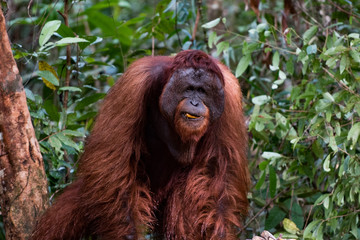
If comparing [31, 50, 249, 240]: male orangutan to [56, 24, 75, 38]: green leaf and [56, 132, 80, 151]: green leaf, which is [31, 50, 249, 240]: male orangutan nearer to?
[56, 132, 80, 151]: green leaf

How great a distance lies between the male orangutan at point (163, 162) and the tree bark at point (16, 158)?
121mm

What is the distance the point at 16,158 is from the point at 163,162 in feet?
2.98

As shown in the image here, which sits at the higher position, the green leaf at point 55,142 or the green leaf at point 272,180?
the green leaf at point 55,142

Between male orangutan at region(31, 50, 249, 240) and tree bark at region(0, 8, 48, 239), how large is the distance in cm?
12

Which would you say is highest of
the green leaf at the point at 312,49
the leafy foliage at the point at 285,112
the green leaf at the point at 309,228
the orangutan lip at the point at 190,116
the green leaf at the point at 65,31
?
the green leaf at the point at 65,31

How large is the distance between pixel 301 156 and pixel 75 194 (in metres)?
1.58

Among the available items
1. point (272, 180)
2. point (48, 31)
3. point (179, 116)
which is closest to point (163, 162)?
point (179, 116)

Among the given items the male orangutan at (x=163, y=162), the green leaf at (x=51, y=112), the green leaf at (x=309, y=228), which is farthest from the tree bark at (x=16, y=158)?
the green leaf at (x=309, y=228)

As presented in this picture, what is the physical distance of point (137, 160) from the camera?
3.17 meters

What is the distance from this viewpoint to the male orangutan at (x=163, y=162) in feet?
10.0

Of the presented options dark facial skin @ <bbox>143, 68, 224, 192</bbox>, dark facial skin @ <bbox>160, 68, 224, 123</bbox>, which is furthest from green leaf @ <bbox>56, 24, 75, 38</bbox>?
dark facial skin @ <bbox>160, 68, 224, 123</bbox>

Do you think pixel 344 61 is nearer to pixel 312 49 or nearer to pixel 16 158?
pixel 312 49

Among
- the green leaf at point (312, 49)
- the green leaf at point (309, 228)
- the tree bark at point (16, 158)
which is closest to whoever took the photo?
the tree bark at point (16, 158)

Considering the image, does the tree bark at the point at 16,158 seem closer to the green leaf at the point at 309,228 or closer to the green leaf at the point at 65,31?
the green leaf at the point at 65,31
